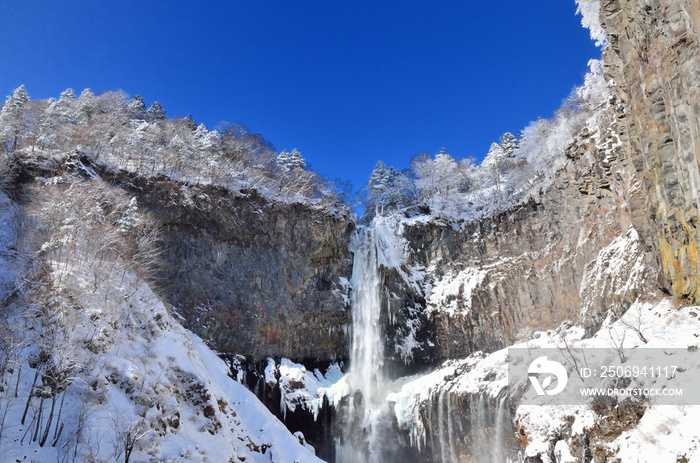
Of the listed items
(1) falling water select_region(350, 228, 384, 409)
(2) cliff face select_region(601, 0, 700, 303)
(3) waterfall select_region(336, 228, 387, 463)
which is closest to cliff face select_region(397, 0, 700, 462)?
(2) cliff face select_region(601, 0, 700, 303)

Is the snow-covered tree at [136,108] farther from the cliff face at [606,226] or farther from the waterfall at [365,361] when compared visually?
the cliff face at [606,226]

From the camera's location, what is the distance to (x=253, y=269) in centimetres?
2928

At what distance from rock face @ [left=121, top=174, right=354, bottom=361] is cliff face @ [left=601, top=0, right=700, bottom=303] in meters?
20.3

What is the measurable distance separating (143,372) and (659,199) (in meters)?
19.8

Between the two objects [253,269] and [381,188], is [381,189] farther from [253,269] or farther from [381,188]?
[253,269]

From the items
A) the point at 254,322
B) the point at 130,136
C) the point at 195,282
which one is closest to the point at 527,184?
the point at 254,322

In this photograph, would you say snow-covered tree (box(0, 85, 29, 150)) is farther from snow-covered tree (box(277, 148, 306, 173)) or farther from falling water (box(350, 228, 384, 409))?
falling water (box(350, 228, 384, 409))

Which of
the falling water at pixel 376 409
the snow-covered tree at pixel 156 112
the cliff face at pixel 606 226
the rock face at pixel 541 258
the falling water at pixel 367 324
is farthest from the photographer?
the snow-covered tree at pixel 156 112

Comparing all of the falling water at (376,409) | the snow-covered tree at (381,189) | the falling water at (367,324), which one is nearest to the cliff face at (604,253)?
the falling water at (376,409)

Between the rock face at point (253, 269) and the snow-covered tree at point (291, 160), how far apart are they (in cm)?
1227

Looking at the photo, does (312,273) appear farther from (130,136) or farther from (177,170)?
(130,136)

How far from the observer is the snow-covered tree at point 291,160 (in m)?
42.1

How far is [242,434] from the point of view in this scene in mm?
15828

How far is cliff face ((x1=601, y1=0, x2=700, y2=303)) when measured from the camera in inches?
480
